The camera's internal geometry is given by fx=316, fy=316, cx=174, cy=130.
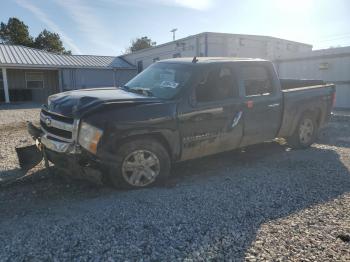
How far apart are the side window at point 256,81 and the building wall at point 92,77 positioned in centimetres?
2252

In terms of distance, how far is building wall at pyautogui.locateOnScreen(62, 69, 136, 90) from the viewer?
26.1 meters

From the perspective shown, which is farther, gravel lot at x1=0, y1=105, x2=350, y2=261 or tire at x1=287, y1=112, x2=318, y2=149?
tire at x1=287, y1=112, x2=318, y2=149

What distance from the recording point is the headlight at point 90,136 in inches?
157

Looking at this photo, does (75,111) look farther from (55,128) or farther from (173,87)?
(173,87)

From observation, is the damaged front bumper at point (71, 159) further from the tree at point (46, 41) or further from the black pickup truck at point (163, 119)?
the tree at point (46, 41)

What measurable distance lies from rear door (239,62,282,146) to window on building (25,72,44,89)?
76.9 feet

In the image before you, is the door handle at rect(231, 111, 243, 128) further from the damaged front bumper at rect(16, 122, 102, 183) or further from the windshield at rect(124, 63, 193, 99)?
the damaged front bumper at rect(16, 122, 102, 183)

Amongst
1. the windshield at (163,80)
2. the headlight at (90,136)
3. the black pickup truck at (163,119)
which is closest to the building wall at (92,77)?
the windshield at (163,80)

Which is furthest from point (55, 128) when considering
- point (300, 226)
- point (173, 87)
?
point (300, 226)

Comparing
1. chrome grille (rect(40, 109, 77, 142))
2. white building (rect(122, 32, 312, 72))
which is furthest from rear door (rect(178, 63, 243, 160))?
white building (rect(122, 32, 312, 72))

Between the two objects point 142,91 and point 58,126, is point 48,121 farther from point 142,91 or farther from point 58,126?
point 142,91

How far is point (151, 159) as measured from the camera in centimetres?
449

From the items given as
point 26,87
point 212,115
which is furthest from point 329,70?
point 26,87

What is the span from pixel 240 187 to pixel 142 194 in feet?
4.80
